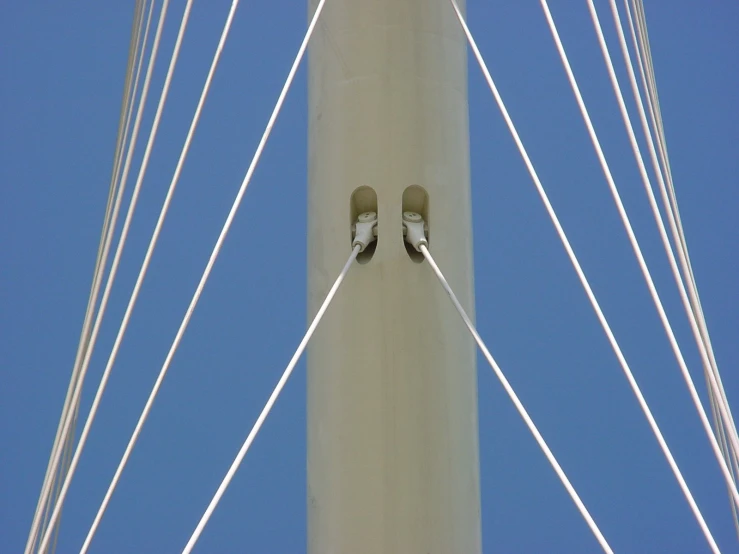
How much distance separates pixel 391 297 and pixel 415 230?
0.06 metres

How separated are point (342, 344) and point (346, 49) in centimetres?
25

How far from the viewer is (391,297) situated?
917mm

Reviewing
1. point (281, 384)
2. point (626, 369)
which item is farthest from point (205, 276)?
point (626, 369)

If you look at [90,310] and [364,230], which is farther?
[90,310]

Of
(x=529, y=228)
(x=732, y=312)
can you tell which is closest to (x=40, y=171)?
(x=529, y=228)

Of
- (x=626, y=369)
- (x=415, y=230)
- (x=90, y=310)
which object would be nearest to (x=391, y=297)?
(x=415, y=230)

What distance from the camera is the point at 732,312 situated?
360cm

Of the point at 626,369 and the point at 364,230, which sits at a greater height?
the point at 364,230

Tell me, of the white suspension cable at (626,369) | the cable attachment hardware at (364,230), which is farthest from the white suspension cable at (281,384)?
the white suspension cable at (626,369)

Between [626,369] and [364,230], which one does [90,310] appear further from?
[626,369]

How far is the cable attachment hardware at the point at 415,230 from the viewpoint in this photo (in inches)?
35.9

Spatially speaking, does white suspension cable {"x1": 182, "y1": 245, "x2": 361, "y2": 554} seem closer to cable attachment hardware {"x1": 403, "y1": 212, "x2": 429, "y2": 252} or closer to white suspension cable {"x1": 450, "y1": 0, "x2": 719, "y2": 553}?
cable attachment hardware {"x1": 403, "y1": 212, "x2": 429, "y2": 252}

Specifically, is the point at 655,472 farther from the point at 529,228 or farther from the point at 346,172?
the point at 346,172

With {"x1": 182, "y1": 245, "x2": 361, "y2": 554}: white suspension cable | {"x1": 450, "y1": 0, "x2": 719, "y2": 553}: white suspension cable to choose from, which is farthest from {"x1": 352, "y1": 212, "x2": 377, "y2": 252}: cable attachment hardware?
{"x1": 450, "y1": 0, "x2": 719, "y2": 553}: white suspension cable
